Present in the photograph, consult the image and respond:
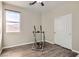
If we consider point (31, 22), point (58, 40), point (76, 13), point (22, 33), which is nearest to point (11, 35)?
point (22, 33)

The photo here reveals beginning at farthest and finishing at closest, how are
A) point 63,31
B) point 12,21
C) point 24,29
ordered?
point 24,29
point 12,21
point 63,31

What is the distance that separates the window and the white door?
225cm

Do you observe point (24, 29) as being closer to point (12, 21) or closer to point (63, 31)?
point (12, 21)

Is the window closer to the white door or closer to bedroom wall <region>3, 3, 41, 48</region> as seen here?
bedroom wall <region>3, 3, 41, 48</region>

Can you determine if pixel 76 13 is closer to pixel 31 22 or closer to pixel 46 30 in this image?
pixel 46 30

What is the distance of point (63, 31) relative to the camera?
3.80m

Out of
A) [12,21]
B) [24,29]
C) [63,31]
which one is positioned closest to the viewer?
[63,31]

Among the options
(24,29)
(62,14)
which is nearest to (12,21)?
(24,29)

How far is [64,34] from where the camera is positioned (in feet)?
12.2

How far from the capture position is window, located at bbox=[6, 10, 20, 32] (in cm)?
377

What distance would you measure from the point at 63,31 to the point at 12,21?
2.79m

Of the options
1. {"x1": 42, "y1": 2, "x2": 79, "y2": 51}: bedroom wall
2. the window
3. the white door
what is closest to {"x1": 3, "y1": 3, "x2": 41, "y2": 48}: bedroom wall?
the window

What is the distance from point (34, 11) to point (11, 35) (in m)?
2.17

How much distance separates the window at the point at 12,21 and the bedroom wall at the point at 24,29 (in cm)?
21
